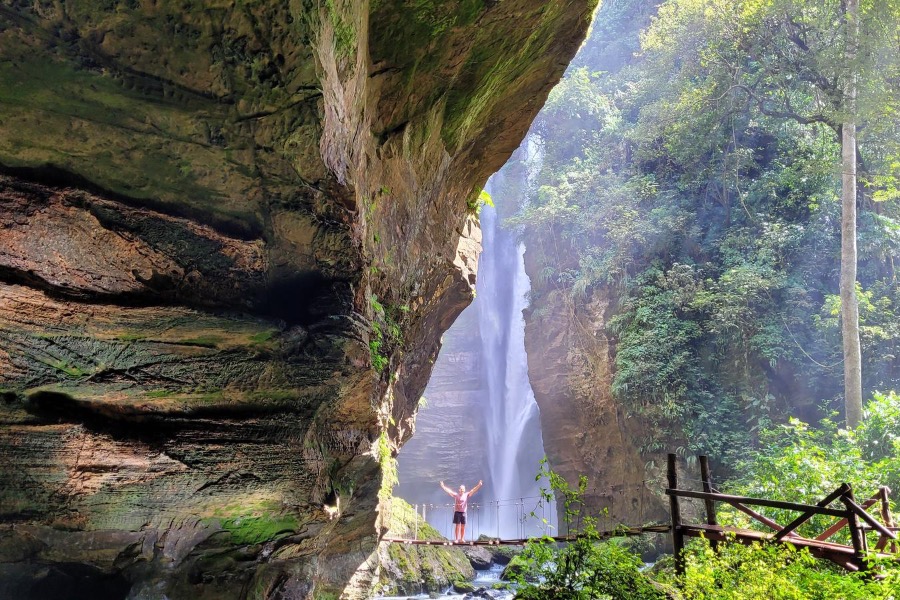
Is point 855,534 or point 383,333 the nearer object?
point 855,534

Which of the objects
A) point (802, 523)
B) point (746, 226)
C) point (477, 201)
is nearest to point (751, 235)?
point (746, 226)

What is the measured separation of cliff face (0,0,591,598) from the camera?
325cm

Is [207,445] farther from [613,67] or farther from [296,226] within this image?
[613,67]

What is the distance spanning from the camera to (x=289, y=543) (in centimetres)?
550

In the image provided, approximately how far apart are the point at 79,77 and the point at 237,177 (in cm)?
109

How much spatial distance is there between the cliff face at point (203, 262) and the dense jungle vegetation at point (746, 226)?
34.3 feet

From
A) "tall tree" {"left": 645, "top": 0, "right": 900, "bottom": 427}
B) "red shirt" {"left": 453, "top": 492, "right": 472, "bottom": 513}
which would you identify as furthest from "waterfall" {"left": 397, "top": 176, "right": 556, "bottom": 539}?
"red shirt" {"left": 453, "top": 492, "right": 472, "bottom": 513}

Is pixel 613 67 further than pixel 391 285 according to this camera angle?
Yes

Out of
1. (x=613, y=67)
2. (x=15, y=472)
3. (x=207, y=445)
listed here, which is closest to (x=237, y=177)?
(x=207, y=445)

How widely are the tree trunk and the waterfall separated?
→ 15029 mm

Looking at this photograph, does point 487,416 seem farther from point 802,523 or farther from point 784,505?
point 784,505

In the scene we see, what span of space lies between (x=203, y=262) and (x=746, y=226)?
15690mm

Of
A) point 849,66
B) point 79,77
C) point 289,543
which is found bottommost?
point 289,543

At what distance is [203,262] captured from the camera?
4266mm
